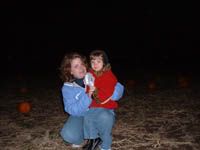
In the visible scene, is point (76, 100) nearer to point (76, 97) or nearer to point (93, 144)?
point (76, 97)

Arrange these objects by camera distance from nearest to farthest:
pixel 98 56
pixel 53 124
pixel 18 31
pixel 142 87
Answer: pixel 98 56
pixel 53 124
pixel 142 87
pixel 18 31

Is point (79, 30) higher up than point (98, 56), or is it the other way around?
point (79, 30)

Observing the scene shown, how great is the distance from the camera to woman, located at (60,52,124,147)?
14.0 feet

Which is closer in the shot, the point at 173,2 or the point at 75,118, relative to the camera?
the point at 75,118

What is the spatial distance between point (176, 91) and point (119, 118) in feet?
10.3

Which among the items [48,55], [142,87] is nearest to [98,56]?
[142,87]

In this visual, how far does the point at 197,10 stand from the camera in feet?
79.8

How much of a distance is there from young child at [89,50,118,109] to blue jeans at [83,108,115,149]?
125 millimetres

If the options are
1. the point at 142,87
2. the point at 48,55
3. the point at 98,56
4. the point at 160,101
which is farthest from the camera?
the point at 48,55

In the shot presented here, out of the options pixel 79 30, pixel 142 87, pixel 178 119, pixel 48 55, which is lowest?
pixel 178 119

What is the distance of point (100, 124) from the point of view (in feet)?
14.1

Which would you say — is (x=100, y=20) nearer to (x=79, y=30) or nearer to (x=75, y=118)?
(x=79, y=30)

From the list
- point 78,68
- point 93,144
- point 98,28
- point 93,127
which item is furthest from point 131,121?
point 98,28

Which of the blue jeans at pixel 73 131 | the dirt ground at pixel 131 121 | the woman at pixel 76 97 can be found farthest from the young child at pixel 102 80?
the dirt ground at pixel 131 121
